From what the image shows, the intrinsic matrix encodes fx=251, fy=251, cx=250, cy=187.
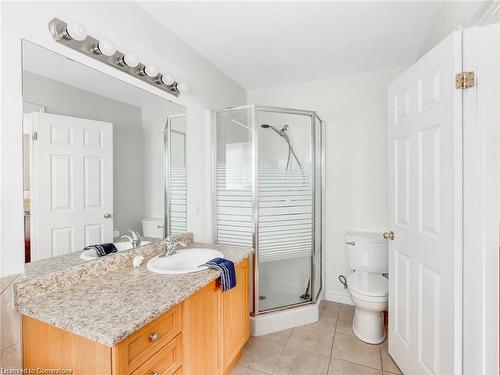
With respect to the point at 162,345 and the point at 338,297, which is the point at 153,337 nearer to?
the point at 162,345

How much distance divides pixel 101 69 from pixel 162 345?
144cm

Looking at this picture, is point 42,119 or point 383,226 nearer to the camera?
point 42,119

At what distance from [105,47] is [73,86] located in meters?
0.26

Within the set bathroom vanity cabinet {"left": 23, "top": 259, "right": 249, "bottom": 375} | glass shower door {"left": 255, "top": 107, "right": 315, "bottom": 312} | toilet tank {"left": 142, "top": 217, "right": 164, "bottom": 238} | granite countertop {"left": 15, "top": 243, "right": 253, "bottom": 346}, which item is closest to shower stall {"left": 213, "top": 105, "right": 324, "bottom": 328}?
glass shower door {"left": 255, "top": 107, "right": 315, "bottom": 312}

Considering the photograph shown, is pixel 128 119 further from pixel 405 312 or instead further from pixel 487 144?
pixel 405 312

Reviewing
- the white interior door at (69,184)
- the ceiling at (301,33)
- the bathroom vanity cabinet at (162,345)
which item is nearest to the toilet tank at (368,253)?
the bathroom vanity cabinet at (162,345)

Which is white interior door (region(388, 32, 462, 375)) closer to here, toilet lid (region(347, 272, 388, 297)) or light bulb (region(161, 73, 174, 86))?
toilet lid (region(347, 272, 388, 297))

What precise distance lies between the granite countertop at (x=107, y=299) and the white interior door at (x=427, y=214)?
1.21 meters

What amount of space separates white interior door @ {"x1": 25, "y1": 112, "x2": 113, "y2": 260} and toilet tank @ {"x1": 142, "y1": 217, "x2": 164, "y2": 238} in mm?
265

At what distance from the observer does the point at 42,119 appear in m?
1.16

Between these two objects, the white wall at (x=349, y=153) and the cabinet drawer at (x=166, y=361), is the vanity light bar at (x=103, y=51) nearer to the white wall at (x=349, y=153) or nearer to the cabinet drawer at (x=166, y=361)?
the cabinet drawer at (x=166, y=361)

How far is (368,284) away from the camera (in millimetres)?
2121

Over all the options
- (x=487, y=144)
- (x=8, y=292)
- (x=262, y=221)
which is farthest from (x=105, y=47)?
(x=487, y=144)

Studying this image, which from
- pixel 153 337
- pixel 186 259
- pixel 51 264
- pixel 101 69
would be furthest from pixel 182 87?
pixel 153 337
